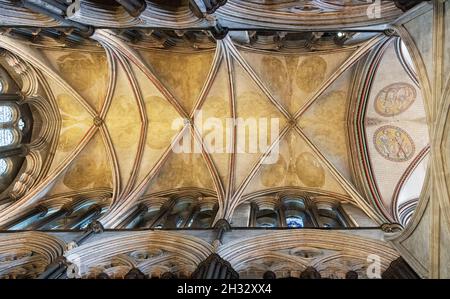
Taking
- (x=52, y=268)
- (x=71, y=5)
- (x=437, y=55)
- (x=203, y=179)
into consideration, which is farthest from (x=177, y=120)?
(x=437, y=55)

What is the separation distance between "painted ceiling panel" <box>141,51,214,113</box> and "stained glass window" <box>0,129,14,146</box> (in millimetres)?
4966

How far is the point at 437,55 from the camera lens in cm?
563

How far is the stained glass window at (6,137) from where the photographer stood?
11617 mm

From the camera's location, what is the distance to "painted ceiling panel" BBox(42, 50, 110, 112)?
1194 centimetres

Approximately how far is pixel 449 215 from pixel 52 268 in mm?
6975

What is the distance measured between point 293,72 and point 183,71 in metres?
3.62

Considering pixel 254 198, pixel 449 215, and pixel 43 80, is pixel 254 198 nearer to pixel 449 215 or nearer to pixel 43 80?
pixel 449 215

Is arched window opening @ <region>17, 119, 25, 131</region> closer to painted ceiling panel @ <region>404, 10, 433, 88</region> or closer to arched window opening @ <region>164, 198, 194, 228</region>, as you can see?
arched window opening @ <region>164, 198, 194, 228</region>

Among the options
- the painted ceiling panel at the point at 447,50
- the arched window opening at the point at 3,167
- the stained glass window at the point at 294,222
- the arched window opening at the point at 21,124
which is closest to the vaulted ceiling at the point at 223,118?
the arched window opening at the point at 21,124

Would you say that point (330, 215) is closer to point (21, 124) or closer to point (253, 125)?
point (253, 125)

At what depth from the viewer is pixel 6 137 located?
1185 cm

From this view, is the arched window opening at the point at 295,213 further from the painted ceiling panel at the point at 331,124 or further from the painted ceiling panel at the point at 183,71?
the painted ceiling panel at the point at 183,71

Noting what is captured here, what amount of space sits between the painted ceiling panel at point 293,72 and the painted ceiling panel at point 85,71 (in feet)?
15.7
